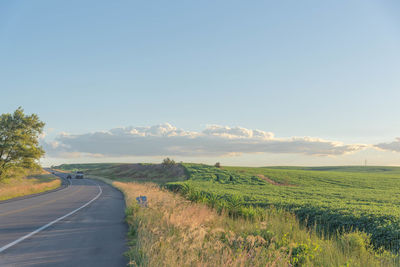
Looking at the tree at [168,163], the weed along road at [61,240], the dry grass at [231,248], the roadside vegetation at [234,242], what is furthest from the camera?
the tree at [168,163]

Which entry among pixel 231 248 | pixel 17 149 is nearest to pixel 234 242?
pixel 231 248

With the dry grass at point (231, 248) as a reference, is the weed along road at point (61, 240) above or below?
below

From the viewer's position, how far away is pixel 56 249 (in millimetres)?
7824

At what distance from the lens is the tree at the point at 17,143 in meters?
37.0

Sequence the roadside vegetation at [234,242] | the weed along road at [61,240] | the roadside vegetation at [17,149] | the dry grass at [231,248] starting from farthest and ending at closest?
the roadside vegetation at [17,149], the weed along road at [61,240], the roadside vegetation at [234,242], the dry grass at [231,248]

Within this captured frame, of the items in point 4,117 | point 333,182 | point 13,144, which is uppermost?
point 4,117

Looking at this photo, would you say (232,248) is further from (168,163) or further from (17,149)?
(168,163)

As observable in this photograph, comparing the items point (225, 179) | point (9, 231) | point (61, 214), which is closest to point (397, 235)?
point (9, 231)

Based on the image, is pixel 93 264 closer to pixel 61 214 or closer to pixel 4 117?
pixel 61 214

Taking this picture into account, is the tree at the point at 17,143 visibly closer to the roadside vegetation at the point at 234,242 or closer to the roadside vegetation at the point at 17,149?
the roadside vegetation at the point at 17,149

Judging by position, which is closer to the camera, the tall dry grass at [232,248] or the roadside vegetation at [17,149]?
the tall dry grass at [232,248]

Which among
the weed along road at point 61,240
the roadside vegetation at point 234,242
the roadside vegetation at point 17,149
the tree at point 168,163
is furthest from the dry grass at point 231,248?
the tree at point 168,163

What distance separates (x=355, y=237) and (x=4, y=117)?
4258cm

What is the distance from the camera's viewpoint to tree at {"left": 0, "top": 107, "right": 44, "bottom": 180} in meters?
37.0
